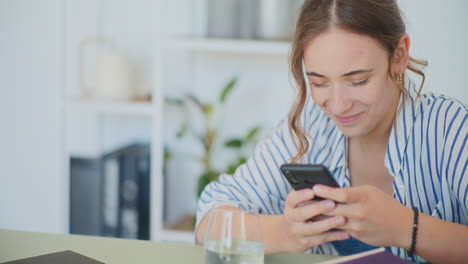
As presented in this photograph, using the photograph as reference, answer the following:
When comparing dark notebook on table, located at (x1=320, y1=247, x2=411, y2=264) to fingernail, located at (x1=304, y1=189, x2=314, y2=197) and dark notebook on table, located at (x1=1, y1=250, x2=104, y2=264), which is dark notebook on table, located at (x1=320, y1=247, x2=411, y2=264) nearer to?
fingernail, located at (x1=304, y1=189, x2=314, y2=197)

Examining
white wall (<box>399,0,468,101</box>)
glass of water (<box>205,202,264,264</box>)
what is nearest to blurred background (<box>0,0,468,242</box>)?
white wall (<box>399,0,468,101</box>)

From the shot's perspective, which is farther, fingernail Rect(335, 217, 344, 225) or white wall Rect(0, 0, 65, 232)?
white wall Rect(0, 0, 65, 232)

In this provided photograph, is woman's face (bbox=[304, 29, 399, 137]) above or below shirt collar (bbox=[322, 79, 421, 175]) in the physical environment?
above

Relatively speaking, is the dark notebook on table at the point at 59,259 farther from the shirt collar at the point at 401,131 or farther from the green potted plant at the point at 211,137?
the green potted plant at the point at 211,137

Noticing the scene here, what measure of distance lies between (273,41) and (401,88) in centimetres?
91

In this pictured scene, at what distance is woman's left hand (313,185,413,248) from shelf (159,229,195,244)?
4.18 feet

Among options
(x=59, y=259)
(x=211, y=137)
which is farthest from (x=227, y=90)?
(x=59, y=259)

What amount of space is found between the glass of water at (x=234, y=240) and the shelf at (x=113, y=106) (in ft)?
4.83

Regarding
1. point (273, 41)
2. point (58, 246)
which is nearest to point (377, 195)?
point (58, 246)

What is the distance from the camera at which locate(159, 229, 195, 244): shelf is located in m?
2.34

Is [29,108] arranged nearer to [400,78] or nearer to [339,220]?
[400,78]

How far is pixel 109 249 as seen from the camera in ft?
3.72

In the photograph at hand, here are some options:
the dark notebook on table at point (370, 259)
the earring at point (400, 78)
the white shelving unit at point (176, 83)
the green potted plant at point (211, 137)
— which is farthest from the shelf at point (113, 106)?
the dark notebook on table at point (370, 259)

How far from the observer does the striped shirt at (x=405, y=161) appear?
134 cm
